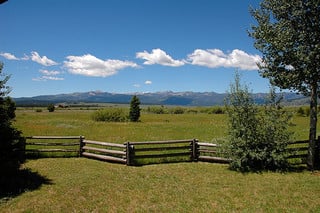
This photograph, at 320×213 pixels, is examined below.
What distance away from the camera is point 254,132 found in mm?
15125

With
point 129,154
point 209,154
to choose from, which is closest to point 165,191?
point 129,154

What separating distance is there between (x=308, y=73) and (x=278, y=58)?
1799 mm

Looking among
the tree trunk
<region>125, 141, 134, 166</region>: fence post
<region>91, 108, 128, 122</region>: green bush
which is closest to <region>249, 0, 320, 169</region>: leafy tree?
the tree trunk

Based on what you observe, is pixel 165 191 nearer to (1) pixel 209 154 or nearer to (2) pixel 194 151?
(2) pixel 194 151

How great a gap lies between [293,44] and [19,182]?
1570 cm

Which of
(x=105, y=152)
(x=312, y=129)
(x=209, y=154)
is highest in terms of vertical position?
(x=312, y=129)

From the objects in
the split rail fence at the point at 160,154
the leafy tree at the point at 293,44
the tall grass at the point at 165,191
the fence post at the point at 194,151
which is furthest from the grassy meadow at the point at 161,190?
the leafy tree at the point at 293,44

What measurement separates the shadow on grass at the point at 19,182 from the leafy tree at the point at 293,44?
13673 millimetres

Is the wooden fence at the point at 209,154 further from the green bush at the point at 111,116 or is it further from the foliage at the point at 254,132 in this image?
the green bush at the point at 111,116

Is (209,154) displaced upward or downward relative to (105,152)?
downward

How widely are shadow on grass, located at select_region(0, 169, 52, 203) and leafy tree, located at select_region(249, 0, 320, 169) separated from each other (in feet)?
44.9

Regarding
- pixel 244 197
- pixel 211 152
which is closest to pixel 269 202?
pixel 244 197

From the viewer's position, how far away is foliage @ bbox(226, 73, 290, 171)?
15.0 metres

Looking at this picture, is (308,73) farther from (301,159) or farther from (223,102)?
(301,159)
